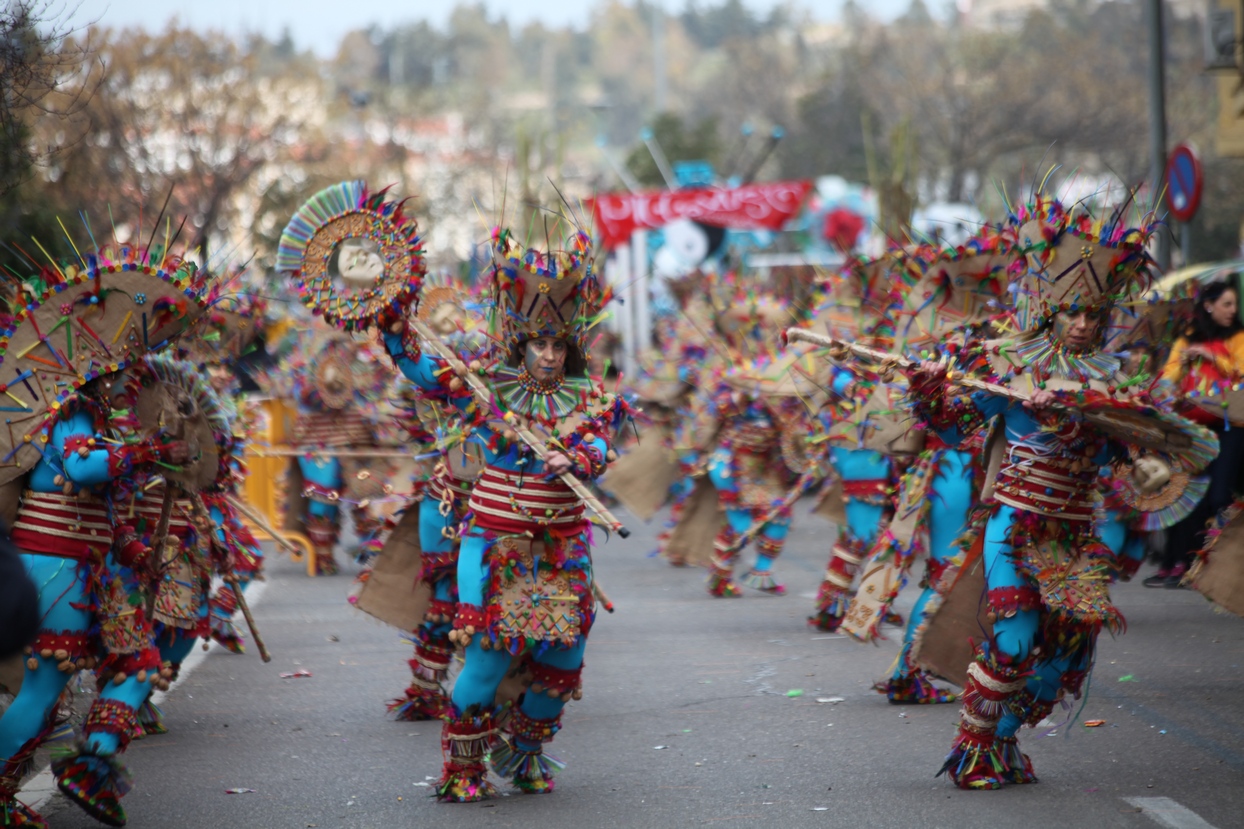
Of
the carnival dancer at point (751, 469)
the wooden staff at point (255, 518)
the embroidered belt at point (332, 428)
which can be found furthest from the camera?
the embroidered belt at point (332, 428)

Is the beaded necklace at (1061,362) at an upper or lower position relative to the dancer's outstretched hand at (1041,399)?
upper

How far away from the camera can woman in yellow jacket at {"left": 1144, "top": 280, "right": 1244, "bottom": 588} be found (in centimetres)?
765

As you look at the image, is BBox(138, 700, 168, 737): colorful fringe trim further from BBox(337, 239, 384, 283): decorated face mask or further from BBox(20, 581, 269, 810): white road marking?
BBox(337, 239, 384, 283): decorated face mask

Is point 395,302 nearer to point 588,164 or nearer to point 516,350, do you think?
point 516,350

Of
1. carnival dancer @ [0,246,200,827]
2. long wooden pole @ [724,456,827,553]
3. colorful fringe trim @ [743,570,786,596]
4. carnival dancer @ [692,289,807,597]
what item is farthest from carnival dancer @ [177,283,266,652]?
colorful fringe trim @ [743,570,786,596]

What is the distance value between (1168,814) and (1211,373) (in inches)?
116

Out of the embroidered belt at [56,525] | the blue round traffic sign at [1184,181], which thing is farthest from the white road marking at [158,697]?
the blue round traffic sign at [1184,181]

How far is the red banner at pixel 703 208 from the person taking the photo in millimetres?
25047

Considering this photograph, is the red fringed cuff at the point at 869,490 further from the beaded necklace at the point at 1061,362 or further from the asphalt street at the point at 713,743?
the beaded necklace at the point at 1061,362

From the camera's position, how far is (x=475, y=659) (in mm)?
5648

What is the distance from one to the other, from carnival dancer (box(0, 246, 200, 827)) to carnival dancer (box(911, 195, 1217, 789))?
2900mm

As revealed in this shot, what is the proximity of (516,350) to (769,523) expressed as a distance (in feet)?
17.1

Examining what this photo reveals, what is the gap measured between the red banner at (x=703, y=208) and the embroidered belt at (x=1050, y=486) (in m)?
19.6

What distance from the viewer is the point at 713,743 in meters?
6.69
